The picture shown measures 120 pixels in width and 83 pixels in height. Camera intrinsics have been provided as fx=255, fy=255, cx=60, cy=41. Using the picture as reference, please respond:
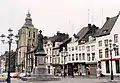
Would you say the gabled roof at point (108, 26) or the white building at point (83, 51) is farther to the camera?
the white building at point (83, 51)

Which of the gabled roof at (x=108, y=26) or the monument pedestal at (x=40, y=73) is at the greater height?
the gabled roof at (x=108, y=26)

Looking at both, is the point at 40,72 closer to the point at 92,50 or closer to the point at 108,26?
the point at 108,26

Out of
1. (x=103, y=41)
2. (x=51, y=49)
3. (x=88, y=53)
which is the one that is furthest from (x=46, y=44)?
(x=103, y=41)

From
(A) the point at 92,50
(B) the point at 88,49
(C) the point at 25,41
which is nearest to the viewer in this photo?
(A) the point at 92,50

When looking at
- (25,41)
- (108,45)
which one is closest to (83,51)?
(108,45)

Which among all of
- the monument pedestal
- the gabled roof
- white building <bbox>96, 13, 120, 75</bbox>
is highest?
the gabled roof

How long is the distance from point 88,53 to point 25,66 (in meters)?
48.0

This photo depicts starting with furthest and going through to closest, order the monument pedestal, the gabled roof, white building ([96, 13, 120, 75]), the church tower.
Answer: the church tower < the gabled roof < white building ([96, 13, 120, 75]) < the monument pedestal

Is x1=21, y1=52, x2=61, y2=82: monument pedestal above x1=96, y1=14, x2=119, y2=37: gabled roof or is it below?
below

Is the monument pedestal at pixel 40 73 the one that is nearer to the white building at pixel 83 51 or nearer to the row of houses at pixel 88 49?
the row of houses at pixel 88 49

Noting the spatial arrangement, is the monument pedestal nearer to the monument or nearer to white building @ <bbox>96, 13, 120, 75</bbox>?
the monument

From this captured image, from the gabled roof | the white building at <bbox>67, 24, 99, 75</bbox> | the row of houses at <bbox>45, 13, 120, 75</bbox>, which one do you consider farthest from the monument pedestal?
the white building at <bbox>67, 24, 99, 75</bbox>

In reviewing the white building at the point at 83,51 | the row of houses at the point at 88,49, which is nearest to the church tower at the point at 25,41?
the row of houses at the point at 88,49

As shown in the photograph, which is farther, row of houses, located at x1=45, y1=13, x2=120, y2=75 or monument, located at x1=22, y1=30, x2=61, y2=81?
row of houses, located at x1=45, y1=13, x2=120, y2=75
